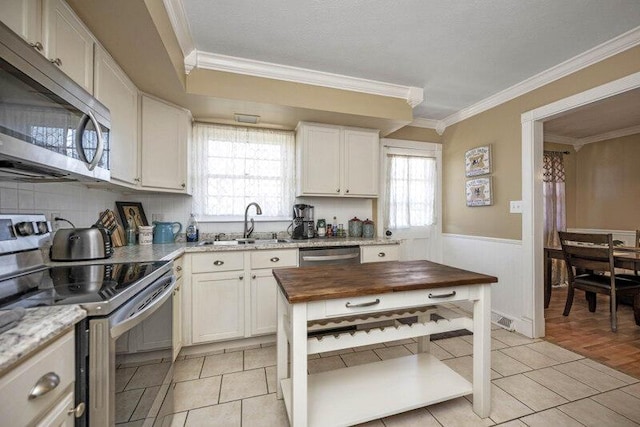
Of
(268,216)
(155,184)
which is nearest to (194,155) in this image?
(155,184)

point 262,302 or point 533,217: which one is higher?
point 533,217

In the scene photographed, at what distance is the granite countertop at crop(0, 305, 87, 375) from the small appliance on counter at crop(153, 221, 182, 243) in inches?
74.0

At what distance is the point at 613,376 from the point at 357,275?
2.15 meters

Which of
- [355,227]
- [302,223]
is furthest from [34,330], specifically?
[355,227]

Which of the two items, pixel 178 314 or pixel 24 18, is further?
pixel 178 314

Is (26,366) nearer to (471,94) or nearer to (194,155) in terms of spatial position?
(194,155)

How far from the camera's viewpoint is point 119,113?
183cm

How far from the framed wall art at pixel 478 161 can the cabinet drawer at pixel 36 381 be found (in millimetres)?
3685

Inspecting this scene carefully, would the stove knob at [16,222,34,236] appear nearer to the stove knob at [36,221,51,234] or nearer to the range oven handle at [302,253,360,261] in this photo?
the stove knob at [36,221,51,234]

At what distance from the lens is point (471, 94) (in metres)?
2.97

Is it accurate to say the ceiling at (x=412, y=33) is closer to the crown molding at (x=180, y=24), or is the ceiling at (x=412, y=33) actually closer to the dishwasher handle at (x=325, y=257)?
the crown molding at (x=180, y=24)

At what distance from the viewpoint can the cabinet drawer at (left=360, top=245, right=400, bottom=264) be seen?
266cm

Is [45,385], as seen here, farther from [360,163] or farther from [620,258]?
[620,258]

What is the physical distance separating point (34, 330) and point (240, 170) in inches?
96.5
